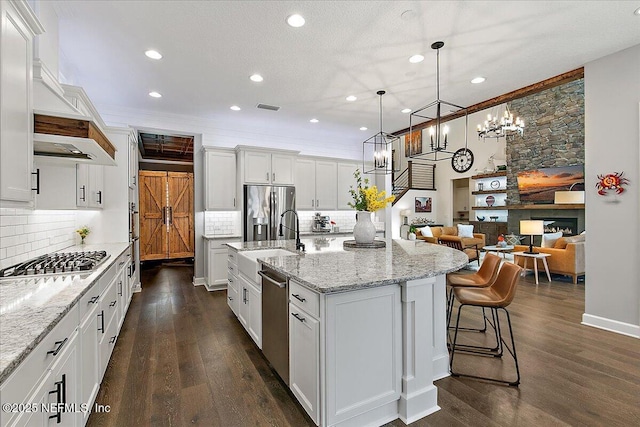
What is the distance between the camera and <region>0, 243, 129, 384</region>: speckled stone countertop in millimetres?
998

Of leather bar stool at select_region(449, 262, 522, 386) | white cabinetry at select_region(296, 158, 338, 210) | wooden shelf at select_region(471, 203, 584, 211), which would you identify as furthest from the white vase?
wooden shelf at select_region(471, 203, 584, 211)

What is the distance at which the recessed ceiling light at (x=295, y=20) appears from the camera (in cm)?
262

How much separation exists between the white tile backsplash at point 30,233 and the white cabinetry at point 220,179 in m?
2.10

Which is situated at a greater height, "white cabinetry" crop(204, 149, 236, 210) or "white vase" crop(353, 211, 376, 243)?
"white cabinetry" crop(204, 149, 236, 210)

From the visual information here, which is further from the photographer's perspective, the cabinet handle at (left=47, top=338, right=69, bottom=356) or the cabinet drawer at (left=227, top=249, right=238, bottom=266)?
the cabinet drawer at (left=227, top=249, right=238, bottom=266)

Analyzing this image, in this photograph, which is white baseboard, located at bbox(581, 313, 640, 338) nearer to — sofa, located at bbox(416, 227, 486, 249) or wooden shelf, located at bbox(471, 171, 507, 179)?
sofa, located at bbox(416, 227, 486, 249)

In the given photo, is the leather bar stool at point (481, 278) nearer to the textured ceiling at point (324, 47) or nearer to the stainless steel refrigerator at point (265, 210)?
the textured ceiling at point (324, 47)

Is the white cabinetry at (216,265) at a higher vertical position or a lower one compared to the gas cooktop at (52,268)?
lower

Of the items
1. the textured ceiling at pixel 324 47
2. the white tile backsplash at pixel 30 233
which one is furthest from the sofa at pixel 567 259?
the white tile backsplash at pixel 30 233

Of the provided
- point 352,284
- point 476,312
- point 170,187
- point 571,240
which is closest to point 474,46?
point 352,284

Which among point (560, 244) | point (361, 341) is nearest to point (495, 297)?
point (361, 341)

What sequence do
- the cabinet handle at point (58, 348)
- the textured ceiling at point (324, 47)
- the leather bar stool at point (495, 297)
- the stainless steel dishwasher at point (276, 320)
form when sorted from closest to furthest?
the cabinet handle at point (58, 348), the stainless steel dishwasher at point (276, 320), the leather bar stool at point (495, 297), the textured ceiling at point (324, 47)

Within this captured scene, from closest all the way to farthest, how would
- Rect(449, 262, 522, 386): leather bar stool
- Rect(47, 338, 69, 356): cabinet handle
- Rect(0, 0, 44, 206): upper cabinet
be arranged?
Rect(47, 338, 69, 356): cabinet handle < Rect(0, 0, 44, 206): upper cabinet < Rect(449, 262, 522, 386): leather bar stool

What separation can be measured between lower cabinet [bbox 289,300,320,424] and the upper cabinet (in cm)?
165
